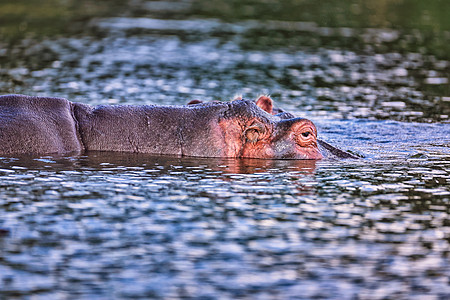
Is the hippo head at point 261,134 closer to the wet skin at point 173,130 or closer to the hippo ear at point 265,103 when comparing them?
the wet skin at point 173,130

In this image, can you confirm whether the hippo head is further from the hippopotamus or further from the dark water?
the dark water

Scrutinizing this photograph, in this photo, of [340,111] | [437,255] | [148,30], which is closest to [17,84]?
[340,111]

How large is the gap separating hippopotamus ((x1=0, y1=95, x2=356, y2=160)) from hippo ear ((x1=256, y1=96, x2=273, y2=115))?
0.47m

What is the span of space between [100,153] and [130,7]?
48.0ft

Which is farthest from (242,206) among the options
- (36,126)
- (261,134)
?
(36,126)

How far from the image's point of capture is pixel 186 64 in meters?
15.0

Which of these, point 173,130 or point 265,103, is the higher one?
point 265,103

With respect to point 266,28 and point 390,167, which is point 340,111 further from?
point 266,28

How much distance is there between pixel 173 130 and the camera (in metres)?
8.20

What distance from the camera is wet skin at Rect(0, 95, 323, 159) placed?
26.6ft

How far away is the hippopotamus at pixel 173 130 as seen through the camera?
26.6 ft

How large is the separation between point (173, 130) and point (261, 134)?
33.2 inches

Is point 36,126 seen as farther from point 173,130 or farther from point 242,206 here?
point 242,206

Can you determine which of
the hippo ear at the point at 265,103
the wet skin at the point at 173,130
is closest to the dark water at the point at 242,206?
the wet skin at the point at 173,130
